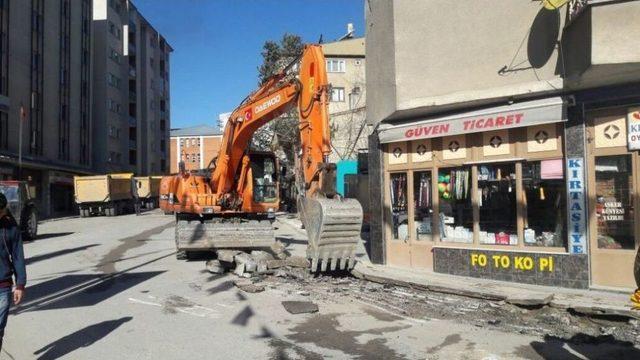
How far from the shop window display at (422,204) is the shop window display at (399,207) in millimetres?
280

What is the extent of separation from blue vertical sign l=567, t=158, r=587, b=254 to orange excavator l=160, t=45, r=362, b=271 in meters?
3.82

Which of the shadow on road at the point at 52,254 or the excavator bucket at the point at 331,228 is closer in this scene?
the excavator bucket at the point at 331,228

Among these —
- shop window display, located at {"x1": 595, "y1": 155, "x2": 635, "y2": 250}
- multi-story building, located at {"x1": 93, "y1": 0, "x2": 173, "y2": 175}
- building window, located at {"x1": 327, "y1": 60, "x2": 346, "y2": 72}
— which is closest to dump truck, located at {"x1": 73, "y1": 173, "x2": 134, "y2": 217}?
multi-story building, located at {"x1": 93, "y1": 0, "x2": 173, "y2": 175}

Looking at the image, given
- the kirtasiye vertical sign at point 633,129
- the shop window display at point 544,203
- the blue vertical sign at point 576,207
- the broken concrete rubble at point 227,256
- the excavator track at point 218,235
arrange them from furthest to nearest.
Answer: the excavator track at point 218,235 → the broken concrete rubble at point 227,256 → the shop window display at point 544,203 → the blue vertical sign at point 576,207 → the kirtasiye vertical sign at point 633,129

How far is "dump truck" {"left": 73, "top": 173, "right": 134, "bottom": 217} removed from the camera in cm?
4038

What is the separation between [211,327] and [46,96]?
42.6m

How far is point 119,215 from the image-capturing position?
141ft

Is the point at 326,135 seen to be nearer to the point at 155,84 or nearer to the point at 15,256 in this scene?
the point at 15,256

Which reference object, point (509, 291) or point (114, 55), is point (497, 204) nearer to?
point (509, 291)

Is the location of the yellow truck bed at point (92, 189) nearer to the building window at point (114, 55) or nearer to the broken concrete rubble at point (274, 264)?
the building window at point (114, 55)

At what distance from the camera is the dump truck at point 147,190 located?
50.7 m

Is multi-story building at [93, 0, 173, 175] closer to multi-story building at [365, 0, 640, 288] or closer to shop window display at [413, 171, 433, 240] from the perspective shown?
multi-story building at [365, 0, 640, 288]

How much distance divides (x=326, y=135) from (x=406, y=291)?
10.3 ft

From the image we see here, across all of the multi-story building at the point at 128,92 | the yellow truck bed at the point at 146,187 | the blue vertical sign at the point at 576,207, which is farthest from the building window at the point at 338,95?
the blue vertical sign at the point at 576,207
